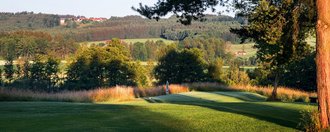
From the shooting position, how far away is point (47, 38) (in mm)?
120812

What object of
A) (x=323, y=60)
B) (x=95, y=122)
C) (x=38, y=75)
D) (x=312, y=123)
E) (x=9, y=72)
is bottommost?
(x=95, y=122)

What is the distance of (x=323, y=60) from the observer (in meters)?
10.3

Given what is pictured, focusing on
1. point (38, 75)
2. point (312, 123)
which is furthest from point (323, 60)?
point (38, 75)

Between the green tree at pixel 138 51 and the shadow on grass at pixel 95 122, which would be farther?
the green tree at pixel 138 51

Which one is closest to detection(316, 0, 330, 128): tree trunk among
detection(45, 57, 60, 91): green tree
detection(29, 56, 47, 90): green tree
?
detection(45, 57, 60, 91): green tree

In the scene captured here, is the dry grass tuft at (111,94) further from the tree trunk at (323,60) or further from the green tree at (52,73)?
the green tree at (52,73)

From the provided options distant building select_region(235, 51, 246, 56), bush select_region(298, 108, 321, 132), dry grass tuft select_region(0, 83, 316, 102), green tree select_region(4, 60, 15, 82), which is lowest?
dry grass tuft select_region(0, 83, 316, 102)

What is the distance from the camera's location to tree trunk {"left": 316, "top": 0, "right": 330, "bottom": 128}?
10.3 metres

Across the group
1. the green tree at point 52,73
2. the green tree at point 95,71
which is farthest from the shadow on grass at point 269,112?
the green tree at point 52,73

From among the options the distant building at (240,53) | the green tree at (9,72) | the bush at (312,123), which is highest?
the distant building at (240,53)

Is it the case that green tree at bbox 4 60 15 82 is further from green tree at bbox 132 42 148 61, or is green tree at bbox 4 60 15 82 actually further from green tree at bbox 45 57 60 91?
green tree at bbox 132 42 148 61

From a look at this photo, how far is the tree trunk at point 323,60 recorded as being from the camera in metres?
10.3

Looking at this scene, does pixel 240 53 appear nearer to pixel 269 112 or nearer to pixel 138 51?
pixel 138 51

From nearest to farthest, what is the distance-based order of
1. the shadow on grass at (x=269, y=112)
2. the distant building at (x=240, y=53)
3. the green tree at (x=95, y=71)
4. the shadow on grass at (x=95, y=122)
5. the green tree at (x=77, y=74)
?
the shadow on grass at (x=95, y=122)
the shadow on grass at (x=269, y=112)
the green tree at (x=77, y=74)
the green tree at (x=95, y=71)
the distant building at (x=240, y=53)
